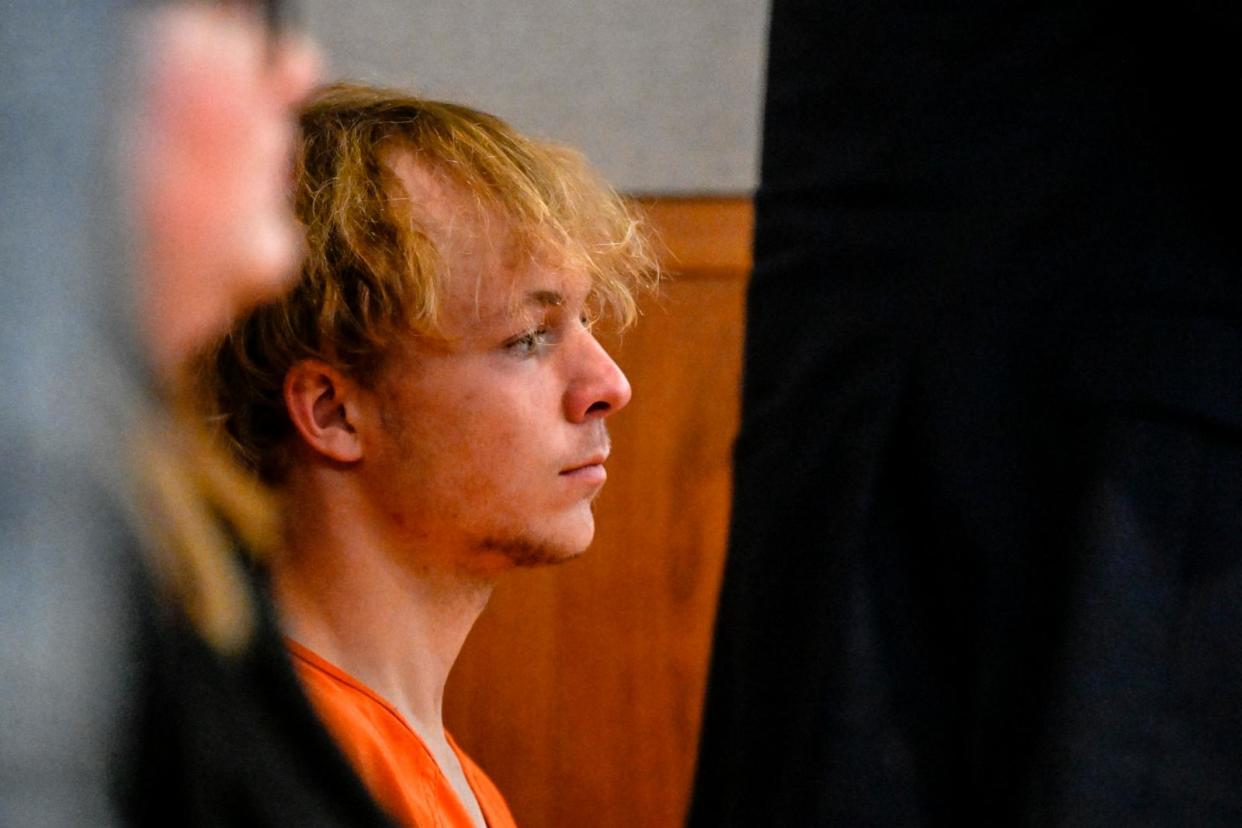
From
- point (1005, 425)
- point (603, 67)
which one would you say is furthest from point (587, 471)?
point (603, 67)

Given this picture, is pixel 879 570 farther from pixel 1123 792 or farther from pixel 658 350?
pixel 658 350

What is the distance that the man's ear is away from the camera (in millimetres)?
1014

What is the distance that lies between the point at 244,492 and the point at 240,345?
0.66 meters

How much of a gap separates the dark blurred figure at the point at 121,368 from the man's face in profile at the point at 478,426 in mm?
651

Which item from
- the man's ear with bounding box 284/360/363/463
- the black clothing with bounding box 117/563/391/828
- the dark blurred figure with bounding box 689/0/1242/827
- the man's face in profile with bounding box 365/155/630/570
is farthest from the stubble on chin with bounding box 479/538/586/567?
the black clothing with bounding box 117/563/391/828

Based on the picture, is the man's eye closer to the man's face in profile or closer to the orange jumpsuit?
the man's face in profile

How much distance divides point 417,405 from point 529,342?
87 mm

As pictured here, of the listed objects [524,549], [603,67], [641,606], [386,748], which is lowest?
[641,606]

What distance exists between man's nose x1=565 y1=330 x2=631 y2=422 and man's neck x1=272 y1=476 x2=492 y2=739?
133 millimetres

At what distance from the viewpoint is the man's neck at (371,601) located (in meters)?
0.99

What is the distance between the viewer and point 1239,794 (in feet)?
1.90

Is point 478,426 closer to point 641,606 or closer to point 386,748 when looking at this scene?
point 386,748

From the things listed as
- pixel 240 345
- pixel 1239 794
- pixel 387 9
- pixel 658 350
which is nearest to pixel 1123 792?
pixel 1239 794

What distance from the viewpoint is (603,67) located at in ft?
6.59
